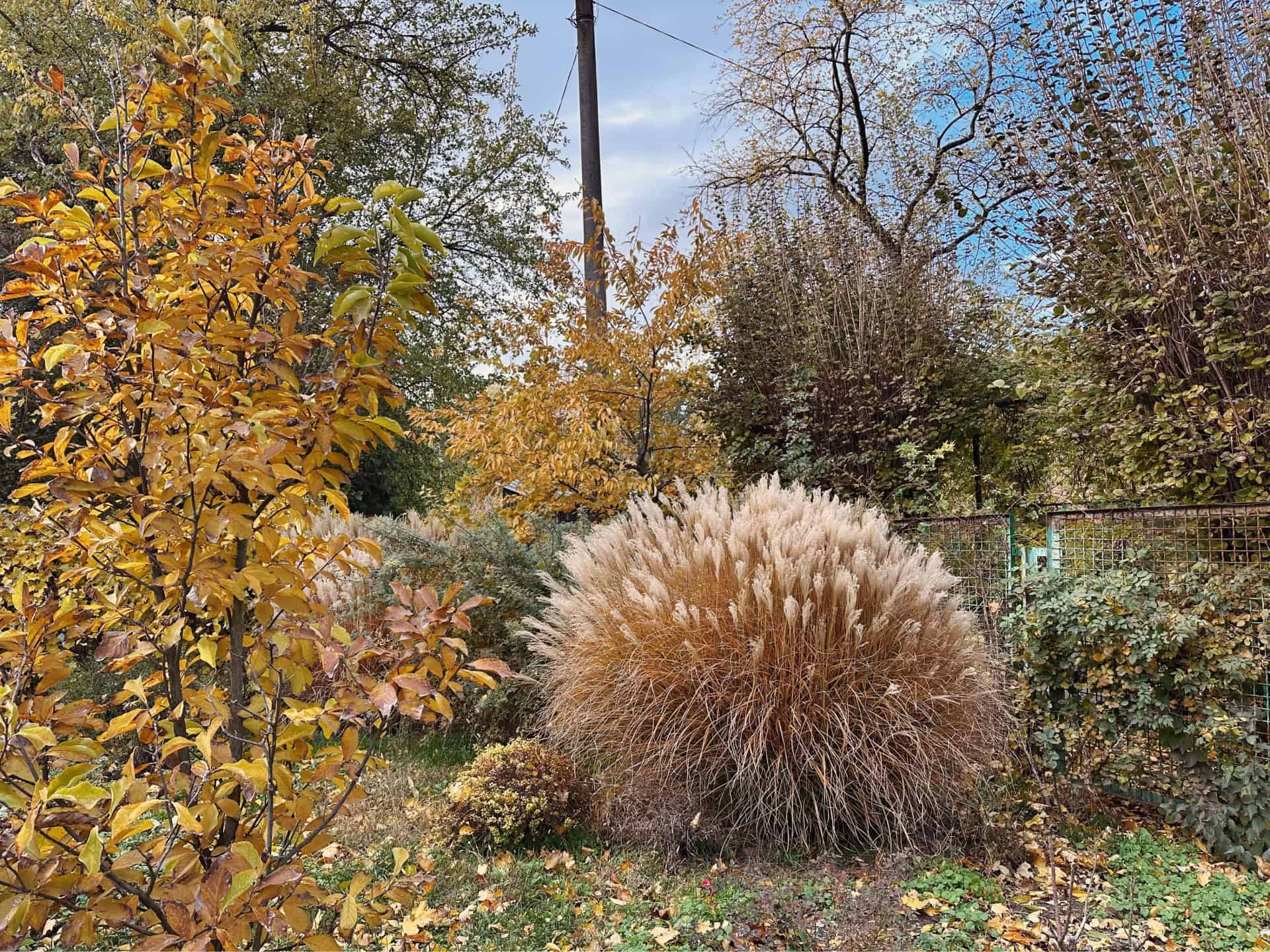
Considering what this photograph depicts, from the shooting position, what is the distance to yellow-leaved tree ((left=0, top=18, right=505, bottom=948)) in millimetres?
1241

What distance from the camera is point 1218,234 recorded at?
4.21 m

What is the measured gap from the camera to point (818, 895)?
9.11 feet

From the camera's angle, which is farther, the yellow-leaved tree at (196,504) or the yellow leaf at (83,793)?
the yellow-leaved tree at (196,504)

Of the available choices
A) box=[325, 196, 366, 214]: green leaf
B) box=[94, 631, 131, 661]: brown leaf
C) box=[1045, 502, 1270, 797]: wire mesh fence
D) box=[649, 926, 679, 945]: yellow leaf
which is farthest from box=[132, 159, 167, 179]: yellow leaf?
box=[1045, 502, 1270, 797]: wire mesh fence

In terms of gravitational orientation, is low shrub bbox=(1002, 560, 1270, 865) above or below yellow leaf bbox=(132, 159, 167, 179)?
below

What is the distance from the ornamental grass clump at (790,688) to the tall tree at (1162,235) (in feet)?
6.22

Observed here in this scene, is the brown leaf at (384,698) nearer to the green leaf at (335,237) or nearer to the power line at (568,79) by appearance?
the green leaf at (335,237)

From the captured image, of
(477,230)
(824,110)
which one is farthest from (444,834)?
(477,230)

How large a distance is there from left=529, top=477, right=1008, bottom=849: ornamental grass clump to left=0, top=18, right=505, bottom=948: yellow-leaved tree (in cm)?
180

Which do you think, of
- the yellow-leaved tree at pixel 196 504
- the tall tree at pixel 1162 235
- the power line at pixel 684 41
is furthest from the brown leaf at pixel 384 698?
the power line at pixel 684 41

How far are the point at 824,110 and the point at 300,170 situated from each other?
1067 centimetres

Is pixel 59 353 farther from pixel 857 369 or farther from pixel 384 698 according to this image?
pixel 857 369

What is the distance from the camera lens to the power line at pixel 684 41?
26.9 feet

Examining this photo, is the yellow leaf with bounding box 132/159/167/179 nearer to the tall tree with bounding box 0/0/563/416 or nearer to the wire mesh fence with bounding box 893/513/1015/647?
the wire mesh fence with bounding box 893/513/1015/647
